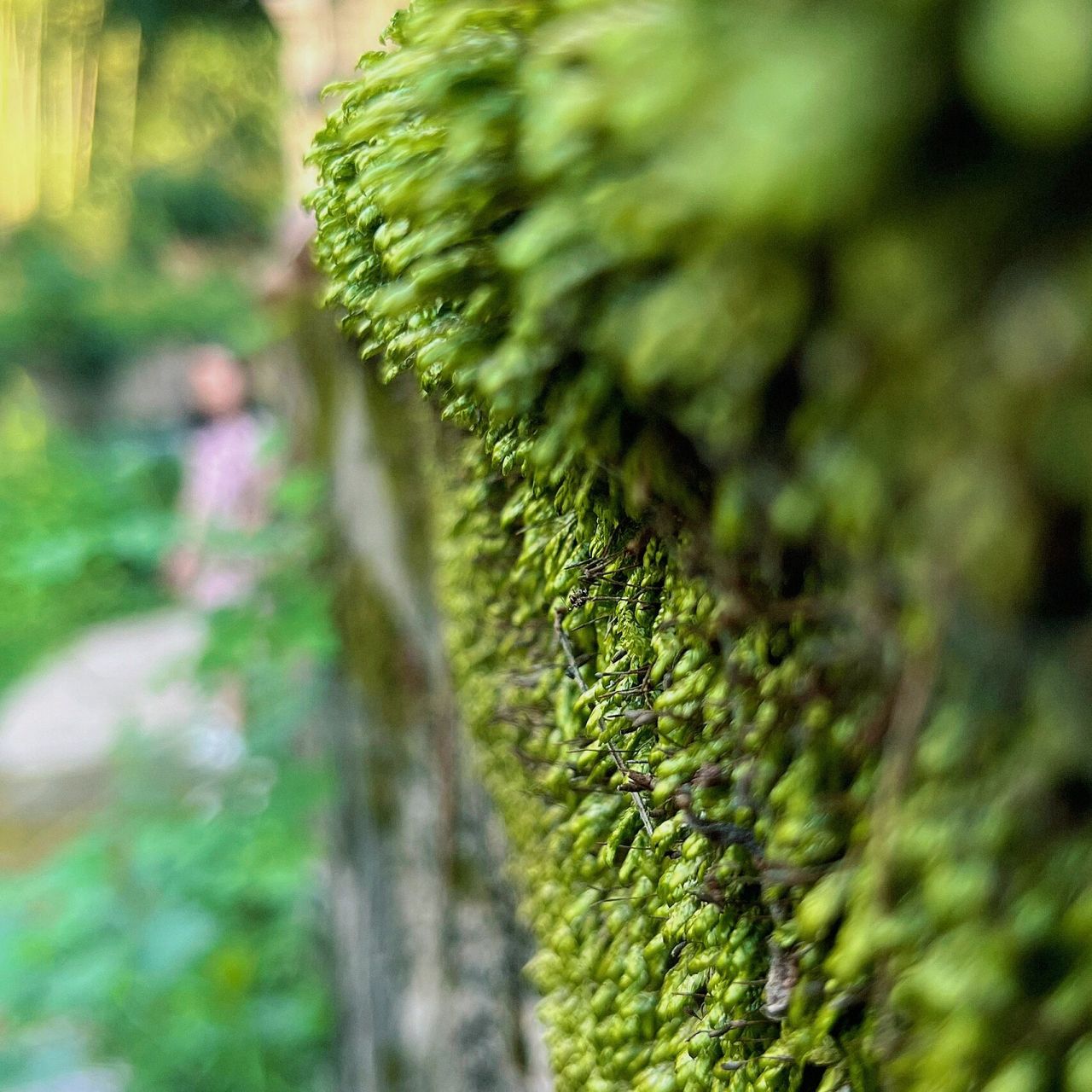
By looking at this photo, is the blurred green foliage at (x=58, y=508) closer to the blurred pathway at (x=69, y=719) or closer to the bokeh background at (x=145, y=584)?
the bokeh background at (x=145, y=584)

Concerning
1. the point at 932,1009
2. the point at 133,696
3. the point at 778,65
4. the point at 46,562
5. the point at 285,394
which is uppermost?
the point at 285,394

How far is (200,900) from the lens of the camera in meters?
3.95

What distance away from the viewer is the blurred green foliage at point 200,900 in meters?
3.45

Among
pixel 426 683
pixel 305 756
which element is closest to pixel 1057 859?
pixel 426 683

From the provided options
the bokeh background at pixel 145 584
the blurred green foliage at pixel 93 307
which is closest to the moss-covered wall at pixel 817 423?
the bokeh background at pixel 145 584

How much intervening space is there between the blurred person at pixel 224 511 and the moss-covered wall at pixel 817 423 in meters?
3.06

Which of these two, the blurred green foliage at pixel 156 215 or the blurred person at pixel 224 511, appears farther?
the blurred green foliage at pixel 156 215

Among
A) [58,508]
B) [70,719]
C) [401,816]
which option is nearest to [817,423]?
[401,816]

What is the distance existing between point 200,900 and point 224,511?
1.76 metres

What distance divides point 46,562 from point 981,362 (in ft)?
10.6

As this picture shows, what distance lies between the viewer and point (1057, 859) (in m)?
0.55

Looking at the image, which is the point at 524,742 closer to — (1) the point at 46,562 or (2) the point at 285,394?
(1) the point at 46,562

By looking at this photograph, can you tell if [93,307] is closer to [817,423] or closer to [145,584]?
[145,584]

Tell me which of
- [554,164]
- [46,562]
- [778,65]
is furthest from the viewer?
[46,562]
